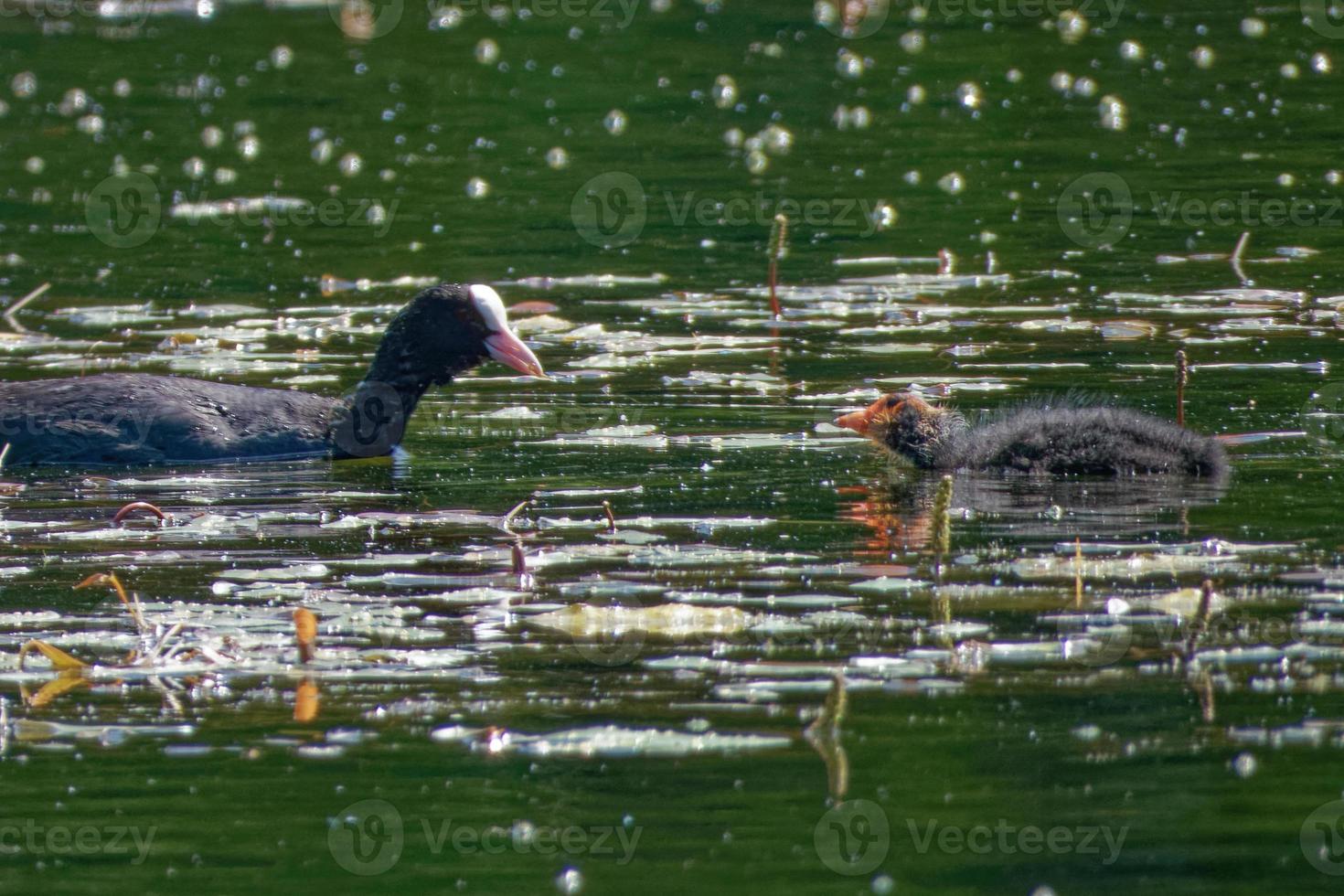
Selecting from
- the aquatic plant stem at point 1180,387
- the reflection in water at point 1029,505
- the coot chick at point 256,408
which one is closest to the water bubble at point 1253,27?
the aquatic plant stem at point 1180,387

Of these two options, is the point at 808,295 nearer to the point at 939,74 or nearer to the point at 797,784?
the point at 797,784

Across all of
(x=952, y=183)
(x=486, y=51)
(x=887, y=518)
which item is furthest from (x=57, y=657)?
(x=486, y=51)

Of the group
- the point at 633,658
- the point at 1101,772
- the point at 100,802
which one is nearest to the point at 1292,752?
the point at 1101,772

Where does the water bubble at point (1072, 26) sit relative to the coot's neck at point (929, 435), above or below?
above

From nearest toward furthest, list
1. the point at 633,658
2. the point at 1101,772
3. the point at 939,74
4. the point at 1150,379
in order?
the point at 1101,772 < the point at 633,658 < the point at 1150,379 < the point at 939,74

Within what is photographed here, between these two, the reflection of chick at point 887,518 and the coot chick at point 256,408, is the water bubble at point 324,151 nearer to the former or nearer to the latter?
the coot chick at point 256,408

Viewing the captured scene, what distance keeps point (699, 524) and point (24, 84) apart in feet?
57.3

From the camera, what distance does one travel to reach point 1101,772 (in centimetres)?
511

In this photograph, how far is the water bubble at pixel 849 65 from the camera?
22.5m

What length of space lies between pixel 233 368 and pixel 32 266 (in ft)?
12.7

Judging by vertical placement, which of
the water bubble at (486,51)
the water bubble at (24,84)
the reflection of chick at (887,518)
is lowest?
the reflection of chick at (887,518)

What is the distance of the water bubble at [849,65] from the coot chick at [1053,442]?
1379 centimetres

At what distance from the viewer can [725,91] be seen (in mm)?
21375

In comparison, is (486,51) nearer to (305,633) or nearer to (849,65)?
(849,65)
